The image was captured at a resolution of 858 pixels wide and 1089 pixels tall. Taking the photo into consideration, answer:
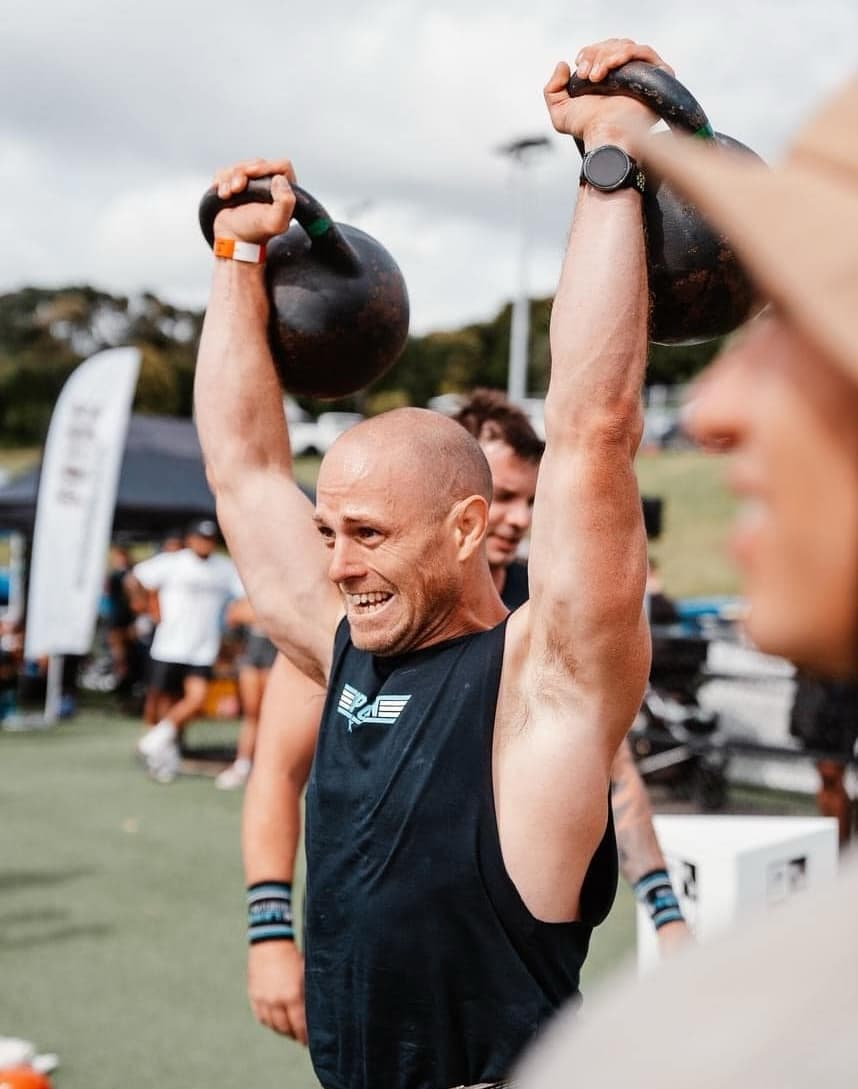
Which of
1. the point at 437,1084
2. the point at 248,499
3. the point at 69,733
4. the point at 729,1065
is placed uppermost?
the point at 248,499

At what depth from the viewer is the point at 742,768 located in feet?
33.0

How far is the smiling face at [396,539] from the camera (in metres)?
2.18

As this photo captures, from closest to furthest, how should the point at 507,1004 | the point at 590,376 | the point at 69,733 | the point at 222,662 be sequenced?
the point at 590,376 < the point at 507,1004 < the point at 69,733 < the point at 222,662

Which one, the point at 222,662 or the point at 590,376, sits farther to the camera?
the point at 222,662

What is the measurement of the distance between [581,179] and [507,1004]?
50.4 inches

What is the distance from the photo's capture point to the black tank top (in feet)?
6.49

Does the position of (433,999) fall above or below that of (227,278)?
below

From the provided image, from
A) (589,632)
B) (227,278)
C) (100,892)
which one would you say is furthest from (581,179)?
(100,892)

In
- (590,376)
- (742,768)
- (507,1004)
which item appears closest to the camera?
(590,376)

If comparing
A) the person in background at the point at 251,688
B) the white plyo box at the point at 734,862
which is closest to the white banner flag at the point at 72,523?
the person in background at the point at 251,688

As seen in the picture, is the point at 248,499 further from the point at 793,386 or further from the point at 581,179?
A: the point at 793,386

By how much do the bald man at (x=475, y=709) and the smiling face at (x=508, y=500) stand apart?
109 centimetres

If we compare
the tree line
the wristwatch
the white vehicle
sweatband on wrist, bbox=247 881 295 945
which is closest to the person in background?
sweatband on wrist, bbox=247 881 295 945

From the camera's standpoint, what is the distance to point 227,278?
254cm
